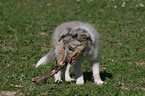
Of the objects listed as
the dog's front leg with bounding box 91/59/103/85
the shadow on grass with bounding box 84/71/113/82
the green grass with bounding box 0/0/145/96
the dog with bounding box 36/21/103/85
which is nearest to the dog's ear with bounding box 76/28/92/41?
the dog with bounding box 36/21/103/85

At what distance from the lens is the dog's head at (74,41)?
5.39 m

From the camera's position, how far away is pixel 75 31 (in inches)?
213

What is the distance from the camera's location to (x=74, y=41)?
5395 mm

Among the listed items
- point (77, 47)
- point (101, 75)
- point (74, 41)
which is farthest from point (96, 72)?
point (74, 41)

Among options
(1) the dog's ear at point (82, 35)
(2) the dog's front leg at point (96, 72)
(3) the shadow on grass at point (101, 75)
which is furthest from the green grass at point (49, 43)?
(1) the dog's ear at point (82, 35)

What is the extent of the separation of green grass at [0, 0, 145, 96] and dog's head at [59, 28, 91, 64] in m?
0.97

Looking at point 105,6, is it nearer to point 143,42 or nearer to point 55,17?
point 55,17

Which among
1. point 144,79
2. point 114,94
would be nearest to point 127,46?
point 144,79

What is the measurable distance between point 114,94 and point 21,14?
31.8 feet

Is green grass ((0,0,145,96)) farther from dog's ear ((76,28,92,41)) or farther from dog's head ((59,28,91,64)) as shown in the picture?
dog's ear ((76,28,92,41))

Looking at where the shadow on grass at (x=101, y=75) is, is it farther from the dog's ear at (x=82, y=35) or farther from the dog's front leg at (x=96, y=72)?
the dog's ear at (x=82, y=35)

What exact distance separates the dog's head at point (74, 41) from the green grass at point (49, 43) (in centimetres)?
97

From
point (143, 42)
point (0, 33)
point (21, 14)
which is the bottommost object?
point (143, 42)

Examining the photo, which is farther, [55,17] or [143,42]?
[55,17]
